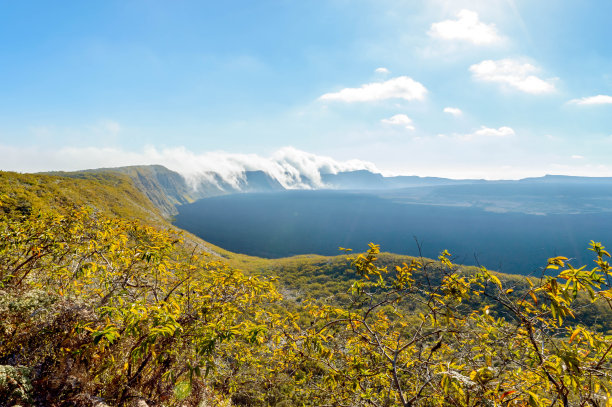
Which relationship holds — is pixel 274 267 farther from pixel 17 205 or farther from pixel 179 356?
pixel 179 356

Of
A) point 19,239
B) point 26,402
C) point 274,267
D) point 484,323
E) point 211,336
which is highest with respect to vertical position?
point 19,239

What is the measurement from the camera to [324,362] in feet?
18.7

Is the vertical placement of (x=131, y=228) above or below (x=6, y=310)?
above

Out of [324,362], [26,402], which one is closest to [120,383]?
[26,402]

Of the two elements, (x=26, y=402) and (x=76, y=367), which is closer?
(x=26, y=402)

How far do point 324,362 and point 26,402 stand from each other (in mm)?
5602

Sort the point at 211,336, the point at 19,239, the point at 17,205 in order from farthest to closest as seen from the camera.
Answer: the point at 17,205
the point at 19,239
the point at 211,336

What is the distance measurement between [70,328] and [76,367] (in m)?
0.82

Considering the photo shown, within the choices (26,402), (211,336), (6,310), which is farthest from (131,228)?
(211,336)

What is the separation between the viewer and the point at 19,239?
22.4ft

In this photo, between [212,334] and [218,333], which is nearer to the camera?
[212,334]

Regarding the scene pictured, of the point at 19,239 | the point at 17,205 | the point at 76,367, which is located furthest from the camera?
the point at 17,205

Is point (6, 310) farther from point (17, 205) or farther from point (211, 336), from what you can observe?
point (17, 205)

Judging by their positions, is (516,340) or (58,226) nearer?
(516,340)
